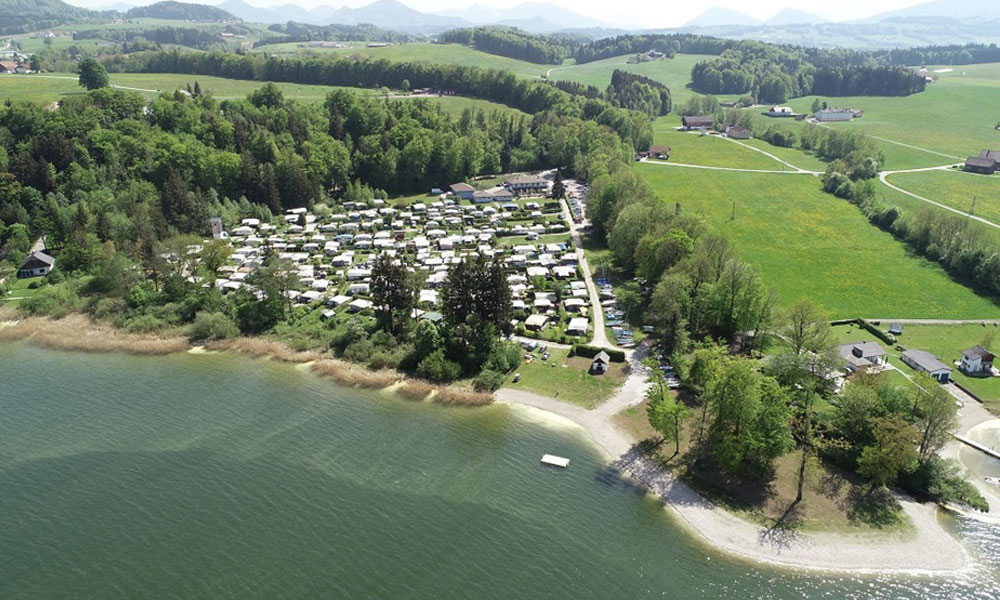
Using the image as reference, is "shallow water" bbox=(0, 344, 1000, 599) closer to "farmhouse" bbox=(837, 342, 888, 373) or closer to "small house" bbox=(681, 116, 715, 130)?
"farmhouse" bbox=(837, 342, 888, 373)

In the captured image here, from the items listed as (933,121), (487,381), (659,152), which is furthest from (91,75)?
(933,121)

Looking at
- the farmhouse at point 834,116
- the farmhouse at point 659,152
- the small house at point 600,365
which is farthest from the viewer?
the farmhouse at point 834,116

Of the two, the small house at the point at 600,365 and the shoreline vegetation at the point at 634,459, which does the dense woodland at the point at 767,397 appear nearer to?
the shoreline vegetation at the point at 634,459

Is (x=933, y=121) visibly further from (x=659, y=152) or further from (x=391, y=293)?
(x=391, y=293)

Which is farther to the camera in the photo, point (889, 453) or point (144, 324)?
point (144, 324)

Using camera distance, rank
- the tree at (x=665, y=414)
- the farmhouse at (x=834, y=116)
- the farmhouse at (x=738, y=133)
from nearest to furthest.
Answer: the tree at (x=665, y=414) → the farmhouse at (x=738, y=133) → the farmhouse at (x=834, y=116)

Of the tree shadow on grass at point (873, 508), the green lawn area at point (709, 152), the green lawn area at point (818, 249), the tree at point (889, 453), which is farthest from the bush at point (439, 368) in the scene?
the green lawn area at point (709, 152)

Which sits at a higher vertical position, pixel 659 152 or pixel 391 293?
pixel 659 152
